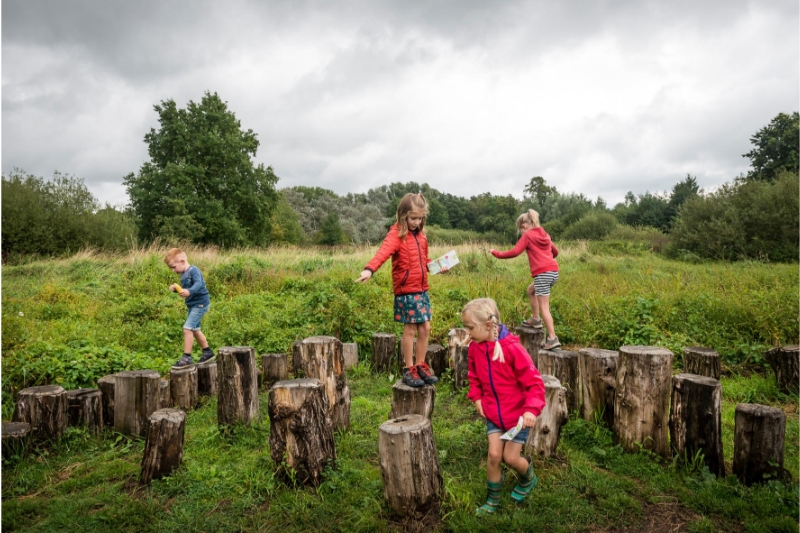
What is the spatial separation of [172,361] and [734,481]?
7.02 meters

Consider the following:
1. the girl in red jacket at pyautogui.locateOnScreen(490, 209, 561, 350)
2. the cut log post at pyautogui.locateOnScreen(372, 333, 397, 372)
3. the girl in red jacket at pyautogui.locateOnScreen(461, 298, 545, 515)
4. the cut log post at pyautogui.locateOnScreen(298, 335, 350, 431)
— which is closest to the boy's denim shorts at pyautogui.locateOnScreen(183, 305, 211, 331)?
the cut log post at pyautogui.locateOnScreen(372, 333, 397, 372)

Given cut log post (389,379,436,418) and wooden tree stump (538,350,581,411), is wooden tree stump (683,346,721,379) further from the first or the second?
cut log post (389,379,436,418)

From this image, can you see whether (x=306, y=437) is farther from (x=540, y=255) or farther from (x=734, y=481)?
(x=540, y=255)

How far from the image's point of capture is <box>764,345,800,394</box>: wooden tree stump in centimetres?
558

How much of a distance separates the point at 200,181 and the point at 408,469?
1200 inches

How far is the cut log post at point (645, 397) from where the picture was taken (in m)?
3.85

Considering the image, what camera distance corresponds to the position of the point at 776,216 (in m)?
20.0

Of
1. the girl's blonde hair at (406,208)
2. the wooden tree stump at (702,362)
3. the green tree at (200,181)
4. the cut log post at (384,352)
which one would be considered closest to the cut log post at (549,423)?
the girl's blonde hair at (406,208)

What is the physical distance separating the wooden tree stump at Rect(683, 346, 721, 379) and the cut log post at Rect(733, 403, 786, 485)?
2.14 meters

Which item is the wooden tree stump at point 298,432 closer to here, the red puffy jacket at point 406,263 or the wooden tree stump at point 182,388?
the red puffy jacket at point 406,263

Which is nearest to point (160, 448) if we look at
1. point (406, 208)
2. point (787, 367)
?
point (406, 208)

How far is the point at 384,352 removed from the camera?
7.01m

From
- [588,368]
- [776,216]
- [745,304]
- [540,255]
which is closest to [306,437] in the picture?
[588,368]

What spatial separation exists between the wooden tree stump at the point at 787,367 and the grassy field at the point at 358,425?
0.16 meters
